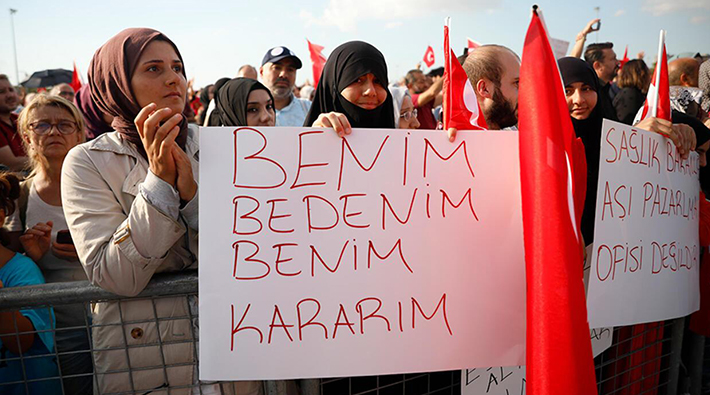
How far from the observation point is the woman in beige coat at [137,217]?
5.07 ft

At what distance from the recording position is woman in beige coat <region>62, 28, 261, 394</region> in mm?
1545

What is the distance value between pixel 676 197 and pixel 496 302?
1065 millimetres

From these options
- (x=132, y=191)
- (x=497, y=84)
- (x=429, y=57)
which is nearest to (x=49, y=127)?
(x=132, y=191)

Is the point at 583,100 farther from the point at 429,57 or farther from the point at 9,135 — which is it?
the point at 429,57

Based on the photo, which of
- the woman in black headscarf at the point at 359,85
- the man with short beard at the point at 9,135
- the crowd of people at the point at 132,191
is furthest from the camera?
the man with short beard at the point at 9,135

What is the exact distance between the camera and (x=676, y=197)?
210 centimetres

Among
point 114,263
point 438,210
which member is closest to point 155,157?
point 114,263

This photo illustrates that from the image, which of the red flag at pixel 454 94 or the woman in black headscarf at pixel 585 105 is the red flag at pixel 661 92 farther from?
the red flag at pixel 454 94

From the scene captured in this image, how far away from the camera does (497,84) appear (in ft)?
7.98

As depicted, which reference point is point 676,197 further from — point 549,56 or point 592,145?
point 549,56

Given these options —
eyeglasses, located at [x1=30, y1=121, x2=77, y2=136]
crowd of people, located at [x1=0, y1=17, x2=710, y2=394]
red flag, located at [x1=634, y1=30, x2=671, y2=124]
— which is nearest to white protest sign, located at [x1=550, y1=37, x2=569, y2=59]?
crowd of people, located at [x1=0, y1=17, x2=710, y2=394]

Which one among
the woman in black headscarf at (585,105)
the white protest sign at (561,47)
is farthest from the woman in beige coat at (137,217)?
the white protest sign at (561,47)

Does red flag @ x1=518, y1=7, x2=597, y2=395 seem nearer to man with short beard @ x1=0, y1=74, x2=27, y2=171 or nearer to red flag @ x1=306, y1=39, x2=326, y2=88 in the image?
man with short beard @ x1=0, y1=74, x2=27, y2=171

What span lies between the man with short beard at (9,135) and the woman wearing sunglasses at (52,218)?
126 centimetres
